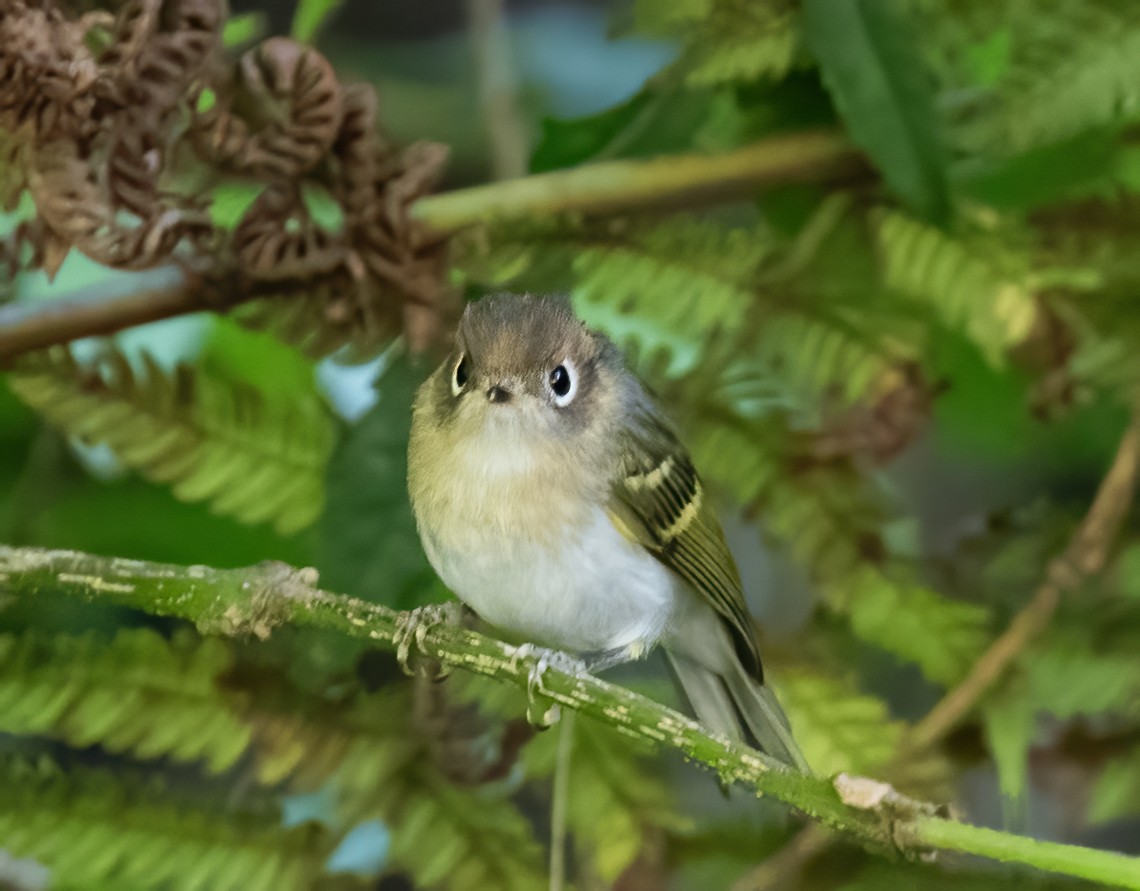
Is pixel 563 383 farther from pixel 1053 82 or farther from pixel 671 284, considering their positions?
pixel 1053 82

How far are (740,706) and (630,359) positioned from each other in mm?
274

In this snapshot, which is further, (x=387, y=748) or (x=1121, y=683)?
(x=1121, y=683)

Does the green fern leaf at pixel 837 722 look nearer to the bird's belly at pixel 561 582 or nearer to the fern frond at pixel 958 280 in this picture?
the bird's belly at pixel 561 582

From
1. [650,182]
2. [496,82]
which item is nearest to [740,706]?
[650,182]

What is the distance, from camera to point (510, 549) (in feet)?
2.25

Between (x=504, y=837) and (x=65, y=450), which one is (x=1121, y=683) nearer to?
(x=504, y=837)

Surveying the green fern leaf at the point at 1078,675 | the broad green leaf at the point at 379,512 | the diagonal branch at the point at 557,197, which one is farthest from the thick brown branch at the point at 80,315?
the green fern leaf at the point at 1078,675

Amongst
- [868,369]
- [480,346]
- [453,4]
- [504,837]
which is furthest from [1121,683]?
[453,4]

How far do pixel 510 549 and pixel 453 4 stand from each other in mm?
449

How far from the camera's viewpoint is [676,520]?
2.46ft

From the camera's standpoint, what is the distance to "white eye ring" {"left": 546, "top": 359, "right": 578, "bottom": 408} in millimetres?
669

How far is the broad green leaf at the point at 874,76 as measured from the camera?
81 cm

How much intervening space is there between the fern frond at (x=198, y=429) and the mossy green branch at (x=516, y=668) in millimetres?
122

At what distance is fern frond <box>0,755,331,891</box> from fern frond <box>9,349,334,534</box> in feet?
0.67
